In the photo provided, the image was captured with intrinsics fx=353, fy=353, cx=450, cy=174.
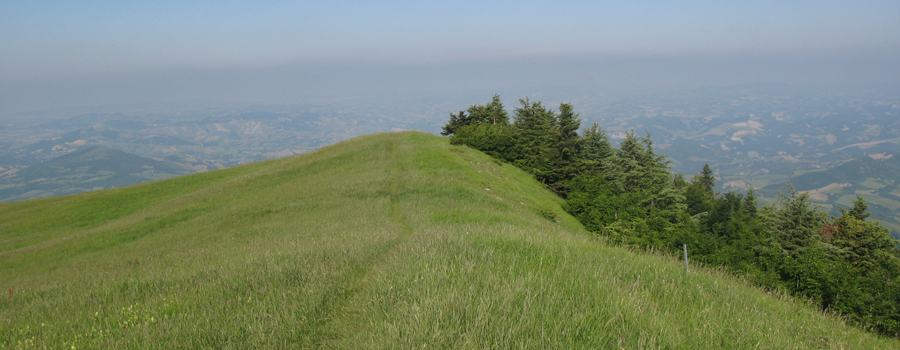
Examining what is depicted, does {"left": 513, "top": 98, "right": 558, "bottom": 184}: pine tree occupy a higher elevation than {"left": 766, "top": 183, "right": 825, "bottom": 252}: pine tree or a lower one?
higher

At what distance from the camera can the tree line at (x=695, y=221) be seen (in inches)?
906

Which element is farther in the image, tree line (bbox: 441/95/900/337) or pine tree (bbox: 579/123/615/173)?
pine tree (bbox: 579/123/615/173)

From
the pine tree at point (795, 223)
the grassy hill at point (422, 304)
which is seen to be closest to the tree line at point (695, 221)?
the pine tree at point (795, 223)

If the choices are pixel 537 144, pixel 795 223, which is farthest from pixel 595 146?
pixel 795 223

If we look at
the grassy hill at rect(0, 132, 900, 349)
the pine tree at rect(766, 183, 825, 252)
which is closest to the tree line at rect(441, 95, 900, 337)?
the pine tree at rect(766, 183, 825, 252)

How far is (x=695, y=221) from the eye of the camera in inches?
1634

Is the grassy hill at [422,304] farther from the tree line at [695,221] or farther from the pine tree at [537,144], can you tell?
the pine tree at [537,144]

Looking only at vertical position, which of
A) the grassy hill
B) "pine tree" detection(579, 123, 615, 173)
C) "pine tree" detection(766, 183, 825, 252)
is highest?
the grassy hill

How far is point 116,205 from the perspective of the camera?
1303 inches

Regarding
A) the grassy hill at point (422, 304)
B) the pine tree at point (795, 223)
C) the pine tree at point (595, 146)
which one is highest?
the grassy hill at point (422, 304)

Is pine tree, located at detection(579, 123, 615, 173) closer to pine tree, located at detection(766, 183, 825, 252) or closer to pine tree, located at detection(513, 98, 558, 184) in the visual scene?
pine tree, located at detection(513, 98, 558, 184)

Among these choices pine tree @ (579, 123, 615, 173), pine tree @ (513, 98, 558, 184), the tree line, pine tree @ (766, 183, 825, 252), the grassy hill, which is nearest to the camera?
the grassy hill

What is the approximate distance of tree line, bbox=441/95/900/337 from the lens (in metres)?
23.0

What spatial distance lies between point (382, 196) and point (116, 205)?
29914 millimetres
